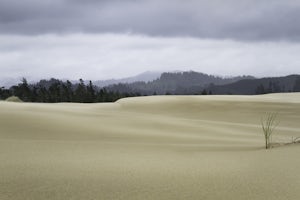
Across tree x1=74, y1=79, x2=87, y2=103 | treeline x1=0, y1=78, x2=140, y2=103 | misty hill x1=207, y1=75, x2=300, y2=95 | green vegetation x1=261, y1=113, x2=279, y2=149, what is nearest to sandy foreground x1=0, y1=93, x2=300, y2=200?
green vegetation x1=261, y1=113, x2=279, y2=149

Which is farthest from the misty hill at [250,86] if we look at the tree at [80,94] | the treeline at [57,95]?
the tree at [80,94]

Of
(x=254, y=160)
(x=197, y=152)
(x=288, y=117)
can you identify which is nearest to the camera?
(x=254, y=160)

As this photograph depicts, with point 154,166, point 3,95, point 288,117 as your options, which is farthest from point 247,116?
point 3,95

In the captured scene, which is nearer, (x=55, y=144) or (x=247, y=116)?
(x=55, y=144)

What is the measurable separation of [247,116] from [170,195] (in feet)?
40.9

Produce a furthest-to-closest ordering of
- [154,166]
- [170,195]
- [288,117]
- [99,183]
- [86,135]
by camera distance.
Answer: [288,117] < [86,135] < [154,166] < [99,183] < [170,195]

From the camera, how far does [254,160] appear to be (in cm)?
377

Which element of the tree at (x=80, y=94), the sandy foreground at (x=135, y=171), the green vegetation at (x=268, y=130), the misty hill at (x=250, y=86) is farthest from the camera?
the misty hill at (x=250, y=86)

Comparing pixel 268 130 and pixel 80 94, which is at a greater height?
pixel 80 94

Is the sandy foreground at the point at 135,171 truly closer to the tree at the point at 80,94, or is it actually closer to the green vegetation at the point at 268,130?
the green vegetation at the point at 268,130

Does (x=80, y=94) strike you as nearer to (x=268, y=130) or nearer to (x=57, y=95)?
(x=57, y=95)

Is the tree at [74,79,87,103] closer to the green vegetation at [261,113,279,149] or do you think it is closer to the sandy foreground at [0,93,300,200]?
the green vegetation at [261,113,279,149]

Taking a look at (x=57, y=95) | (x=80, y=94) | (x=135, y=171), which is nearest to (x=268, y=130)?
(x=135, y=171)

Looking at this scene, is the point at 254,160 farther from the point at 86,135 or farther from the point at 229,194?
the point at 86,135
